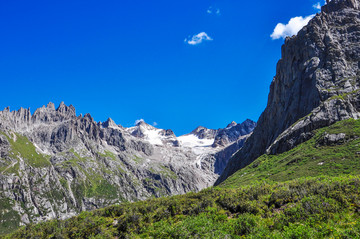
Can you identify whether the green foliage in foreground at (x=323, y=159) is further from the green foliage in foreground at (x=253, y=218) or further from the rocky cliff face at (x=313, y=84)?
the green foliage in foreground at (x=253, y=218)

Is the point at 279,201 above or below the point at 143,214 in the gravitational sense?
below

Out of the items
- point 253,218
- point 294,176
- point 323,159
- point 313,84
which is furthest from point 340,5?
point 253,218

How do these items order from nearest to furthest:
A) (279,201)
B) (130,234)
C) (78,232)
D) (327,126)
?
(279,201) → (130,234) → (78,232) → (327,126)

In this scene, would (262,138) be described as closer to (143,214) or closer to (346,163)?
(346,163)

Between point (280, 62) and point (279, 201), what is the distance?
15028cm

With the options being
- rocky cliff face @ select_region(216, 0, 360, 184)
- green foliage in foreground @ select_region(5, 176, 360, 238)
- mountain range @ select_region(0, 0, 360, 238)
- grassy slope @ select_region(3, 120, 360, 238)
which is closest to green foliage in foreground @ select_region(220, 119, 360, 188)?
mountain range @ select_region(0, 0, 360, 238)

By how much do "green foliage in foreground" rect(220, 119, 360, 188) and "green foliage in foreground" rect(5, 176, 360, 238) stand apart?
85.1 feet

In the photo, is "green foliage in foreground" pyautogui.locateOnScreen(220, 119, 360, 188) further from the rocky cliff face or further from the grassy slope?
the rocky cliff face

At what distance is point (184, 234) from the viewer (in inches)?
1086

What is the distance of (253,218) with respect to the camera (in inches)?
1071

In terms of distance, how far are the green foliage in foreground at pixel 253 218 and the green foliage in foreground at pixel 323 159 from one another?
25935mm

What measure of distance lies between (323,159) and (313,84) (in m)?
65.2

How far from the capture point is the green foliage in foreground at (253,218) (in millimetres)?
23109


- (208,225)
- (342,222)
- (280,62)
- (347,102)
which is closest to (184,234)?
(208,225)
